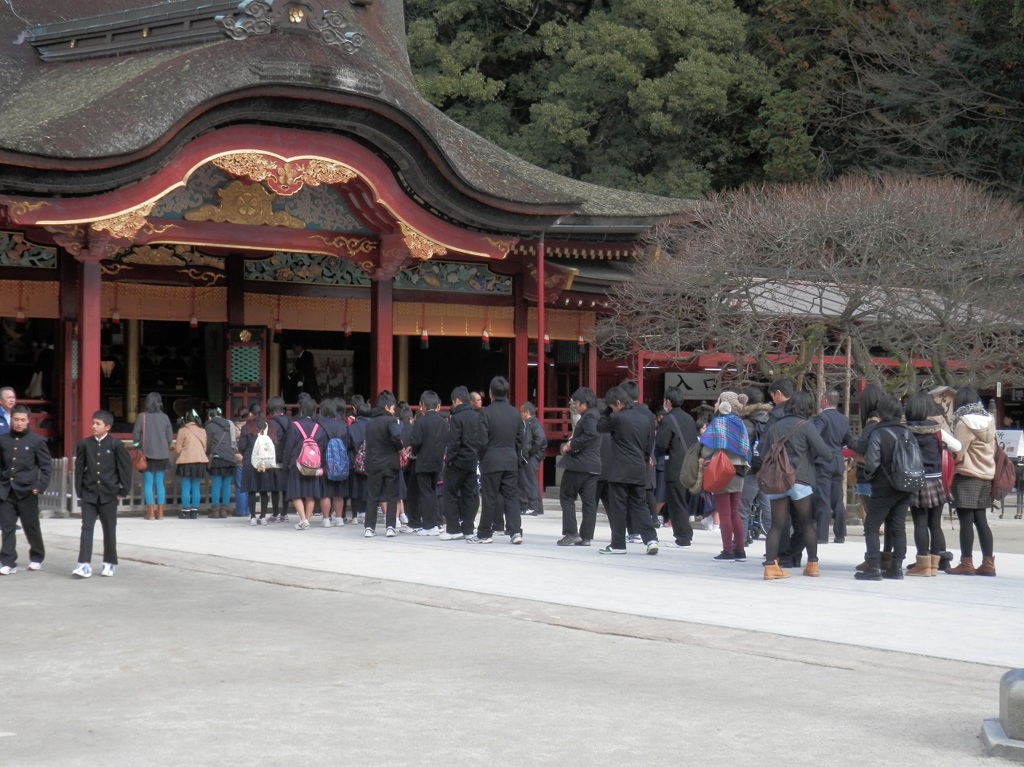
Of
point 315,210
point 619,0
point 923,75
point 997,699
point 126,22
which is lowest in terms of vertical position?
point 997,699

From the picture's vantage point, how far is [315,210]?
21047 mm

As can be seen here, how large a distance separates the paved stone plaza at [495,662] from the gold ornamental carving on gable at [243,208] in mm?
7718

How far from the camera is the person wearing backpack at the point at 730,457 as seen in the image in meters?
12.9

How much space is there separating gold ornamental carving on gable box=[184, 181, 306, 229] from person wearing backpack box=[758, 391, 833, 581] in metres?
10.8

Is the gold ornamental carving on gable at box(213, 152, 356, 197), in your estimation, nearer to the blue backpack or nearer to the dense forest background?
the blue backpack

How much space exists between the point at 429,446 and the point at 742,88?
23.9 m

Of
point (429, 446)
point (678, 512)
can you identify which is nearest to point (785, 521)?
point (678, 512)

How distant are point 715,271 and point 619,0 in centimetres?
1538

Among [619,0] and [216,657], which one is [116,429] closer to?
[216,657]

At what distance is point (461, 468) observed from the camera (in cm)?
1505

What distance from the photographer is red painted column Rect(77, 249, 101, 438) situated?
18.5 meters

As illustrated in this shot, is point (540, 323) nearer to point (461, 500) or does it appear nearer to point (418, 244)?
point (418, 244)

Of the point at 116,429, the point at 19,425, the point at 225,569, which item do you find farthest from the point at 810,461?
the point at 116,429

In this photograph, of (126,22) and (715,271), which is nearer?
(126,22)
